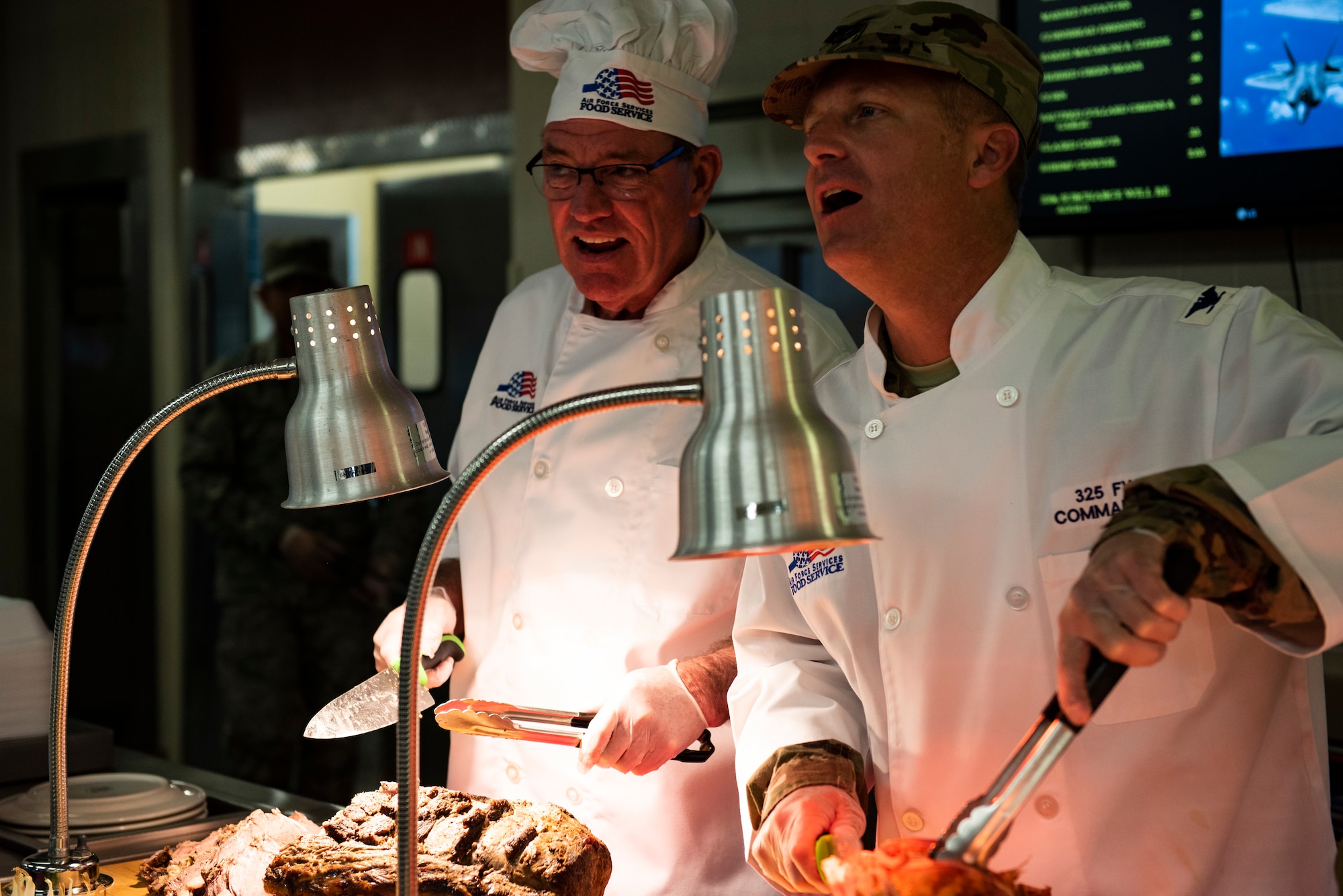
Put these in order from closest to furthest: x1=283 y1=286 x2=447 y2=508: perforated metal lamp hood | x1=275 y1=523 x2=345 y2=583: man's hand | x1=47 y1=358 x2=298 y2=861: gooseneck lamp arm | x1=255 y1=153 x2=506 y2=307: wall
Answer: x1=283 y1=286 x2=447 y2=508: perforated metal lamp hood < x1=47 y1=358 x2=298 y2=861: gooseneck lamp arm < x1=275 y1=523 x2=345 y2=583: man's hand < x1=255 y1=153 x2=506 y2=307: wall

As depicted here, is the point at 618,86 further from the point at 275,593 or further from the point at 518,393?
the point at 275,593

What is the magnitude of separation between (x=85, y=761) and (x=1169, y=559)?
1793 millimetres

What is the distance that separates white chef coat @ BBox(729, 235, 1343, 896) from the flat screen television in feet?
2.97

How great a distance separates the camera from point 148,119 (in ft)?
15.5

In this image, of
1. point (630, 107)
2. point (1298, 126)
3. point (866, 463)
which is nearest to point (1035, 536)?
point (866, 463)

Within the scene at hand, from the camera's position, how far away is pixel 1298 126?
7.43 feet

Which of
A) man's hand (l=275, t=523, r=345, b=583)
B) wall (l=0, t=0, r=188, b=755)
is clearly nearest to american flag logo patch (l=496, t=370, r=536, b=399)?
man's hand (l=275, t=523, r=345, b=583)

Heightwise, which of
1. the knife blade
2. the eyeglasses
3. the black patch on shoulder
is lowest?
the knife blade

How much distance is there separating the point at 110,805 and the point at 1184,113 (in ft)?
7.04

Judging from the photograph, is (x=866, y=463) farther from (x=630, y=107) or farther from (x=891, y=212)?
(x=630, y=107)

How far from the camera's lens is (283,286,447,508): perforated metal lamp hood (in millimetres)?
1247

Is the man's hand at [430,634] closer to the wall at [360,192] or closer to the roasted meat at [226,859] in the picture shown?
the roasted meat at [226,859]

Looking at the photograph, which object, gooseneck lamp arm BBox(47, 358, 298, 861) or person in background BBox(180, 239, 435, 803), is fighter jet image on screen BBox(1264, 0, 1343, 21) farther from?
person in background BBox(180, 239, 435, 803)

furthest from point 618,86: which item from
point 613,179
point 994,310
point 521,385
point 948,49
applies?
point 994,310
